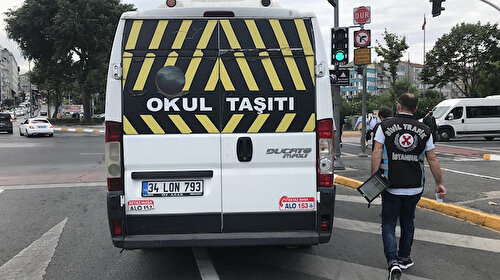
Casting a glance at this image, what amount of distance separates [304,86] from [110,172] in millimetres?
1855

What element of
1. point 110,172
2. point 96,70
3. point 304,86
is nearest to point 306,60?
point 304,86

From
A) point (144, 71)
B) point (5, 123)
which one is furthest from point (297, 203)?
point (5, 123)

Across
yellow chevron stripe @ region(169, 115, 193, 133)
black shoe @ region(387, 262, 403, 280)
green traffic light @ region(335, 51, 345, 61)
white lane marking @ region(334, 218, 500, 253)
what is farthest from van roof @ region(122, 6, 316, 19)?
green traffic light @ region(335, 51, 345, 61)

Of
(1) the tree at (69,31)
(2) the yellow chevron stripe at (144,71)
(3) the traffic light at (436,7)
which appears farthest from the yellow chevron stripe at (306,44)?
(1) the tree at (69,31)

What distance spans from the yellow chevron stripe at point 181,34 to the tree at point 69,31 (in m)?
35.3

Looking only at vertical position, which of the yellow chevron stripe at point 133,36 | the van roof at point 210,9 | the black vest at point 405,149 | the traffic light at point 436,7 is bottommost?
the black vest at point 405,149

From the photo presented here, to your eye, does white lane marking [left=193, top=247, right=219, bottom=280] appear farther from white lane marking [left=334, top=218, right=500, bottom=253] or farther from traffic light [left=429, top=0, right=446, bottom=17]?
traffic light [left=429, top=0, right=446, bottom=17]

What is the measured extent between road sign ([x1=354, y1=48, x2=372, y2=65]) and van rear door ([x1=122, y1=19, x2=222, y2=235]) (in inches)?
360

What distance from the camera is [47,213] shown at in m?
6.65

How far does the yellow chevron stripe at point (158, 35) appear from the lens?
3.55 metres

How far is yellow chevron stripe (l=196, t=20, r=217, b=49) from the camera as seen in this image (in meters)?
3.59

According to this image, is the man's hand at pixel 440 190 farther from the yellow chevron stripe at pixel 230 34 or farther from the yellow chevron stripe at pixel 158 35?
the yellow chevron stripe at pixel 158 35

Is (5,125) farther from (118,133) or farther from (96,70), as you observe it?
(118,133)

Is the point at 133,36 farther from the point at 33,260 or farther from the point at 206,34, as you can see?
the point at 33,260
